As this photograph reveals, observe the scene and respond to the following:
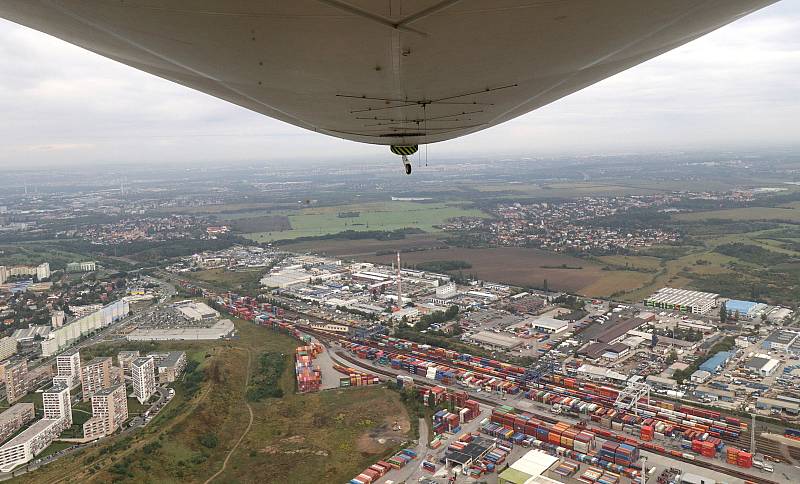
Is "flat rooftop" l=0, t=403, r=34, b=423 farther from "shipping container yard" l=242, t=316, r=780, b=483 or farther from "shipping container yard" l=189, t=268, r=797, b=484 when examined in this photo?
"shipping container yard" l=242, t=316, r=780, b=483

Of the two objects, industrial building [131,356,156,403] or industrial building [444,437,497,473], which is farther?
industrial building [131,356,156,403]

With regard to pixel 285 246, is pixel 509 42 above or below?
above

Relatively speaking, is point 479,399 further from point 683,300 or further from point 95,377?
point 683,300

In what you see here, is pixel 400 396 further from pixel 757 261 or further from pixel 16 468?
pixel 757 261

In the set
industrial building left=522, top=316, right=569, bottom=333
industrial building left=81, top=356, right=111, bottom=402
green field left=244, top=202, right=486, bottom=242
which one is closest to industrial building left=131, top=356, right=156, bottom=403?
industrial building left=81, top=356, right=111, bottom=402

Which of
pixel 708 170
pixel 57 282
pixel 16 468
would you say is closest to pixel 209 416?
pixel 16 468

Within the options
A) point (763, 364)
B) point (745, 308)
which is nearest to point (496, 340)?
point (763, 364)
